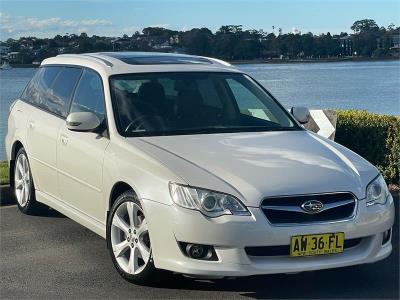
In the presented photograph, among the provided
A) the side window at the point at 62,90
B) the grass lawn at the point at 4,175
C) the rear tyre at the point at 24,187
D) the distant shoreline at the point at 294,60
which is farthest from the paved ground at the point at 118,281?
the distant shoreline at the point at 294,60

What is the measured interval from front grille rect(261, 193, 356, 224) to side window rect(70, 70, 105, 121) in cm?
192

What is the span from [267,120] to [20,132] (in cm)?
275

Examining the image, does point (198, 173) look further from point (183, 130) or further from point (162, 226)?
point (183, 130)

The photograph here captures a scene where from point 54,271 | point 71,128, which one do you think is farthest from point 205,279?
point 71,128

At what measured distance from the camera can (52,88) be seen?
25.1 ft

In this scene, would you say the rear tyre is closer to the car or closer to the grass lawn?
the car

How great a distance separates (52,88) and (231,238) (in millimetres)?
3334

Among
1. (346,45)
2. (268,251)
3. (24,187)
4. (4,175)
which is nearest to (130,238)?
(268,251)

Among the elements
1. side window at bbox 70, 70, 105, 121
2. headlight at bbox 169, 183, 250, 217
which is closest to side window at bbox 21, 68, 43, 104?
side window at bbox 70, 70, 105, 121

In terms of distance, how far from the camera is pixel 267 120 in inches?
266

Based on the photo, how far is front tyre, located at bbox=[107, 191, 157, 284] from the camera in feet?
17.9

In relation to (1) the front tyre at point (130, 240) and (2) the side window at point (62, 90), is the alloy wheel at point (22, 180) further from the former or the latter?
(1) the front tyre at point (130, 240)

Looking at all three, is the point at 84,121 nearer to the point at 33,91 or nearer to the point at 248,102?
the point at 248,102

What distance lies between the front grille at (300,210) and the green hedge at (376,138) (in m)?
4.36
